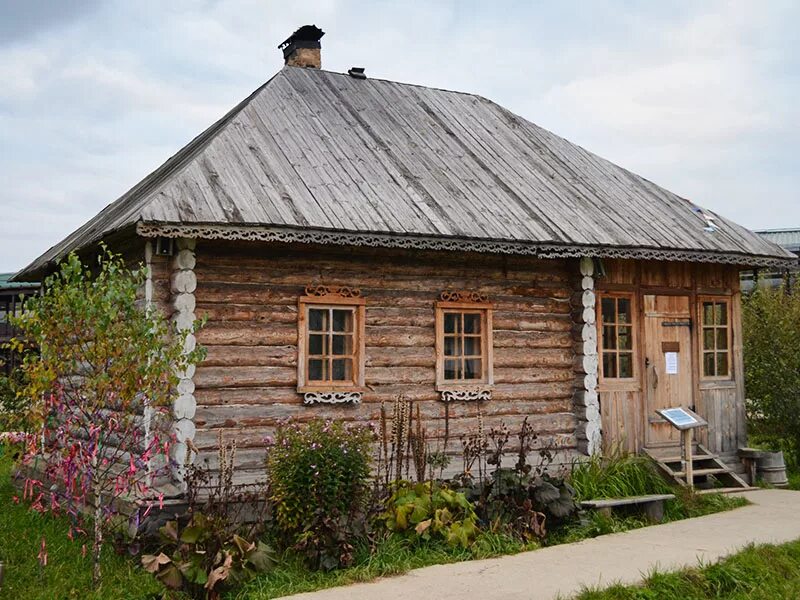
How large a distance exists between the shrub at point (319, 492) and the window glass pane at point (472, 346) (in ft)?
9.61

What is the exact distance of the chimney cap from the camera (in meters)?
14.1

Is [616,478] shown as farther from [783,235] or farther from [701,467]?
[783,235]

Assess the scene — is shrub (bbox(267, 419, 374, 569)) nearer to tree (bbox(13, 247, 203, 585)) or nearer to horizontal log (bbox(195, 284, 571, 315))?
tree (bbox(13, 247, 203, 585))

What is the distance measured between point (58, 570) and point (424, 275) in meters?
5.03

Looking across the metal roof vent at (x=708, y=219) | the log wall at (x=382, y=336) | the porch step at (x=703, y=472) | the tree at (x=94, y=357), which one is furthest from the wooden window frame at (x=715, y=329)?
the tree at (x=94, y=357)

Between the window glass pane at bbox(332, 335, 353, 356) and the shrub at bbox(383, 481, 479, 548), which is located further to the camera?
the window glass pane at bbox(332, 335, 353, 356)

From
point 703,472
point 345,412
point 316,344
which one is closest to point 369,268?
point 316,344

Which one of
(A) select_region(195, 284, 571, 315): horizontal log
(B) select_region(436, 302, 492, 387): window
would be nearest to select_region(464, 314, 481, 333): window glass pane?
(B) select_region(436, 302, 492, 387): window

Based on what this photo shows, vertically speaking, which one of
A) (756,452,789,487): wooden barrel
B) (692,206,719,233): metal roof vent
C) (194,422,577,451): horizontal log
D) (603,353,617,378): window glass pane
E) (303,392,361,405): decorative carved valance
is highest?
(692,206,719,233): metal roof vent

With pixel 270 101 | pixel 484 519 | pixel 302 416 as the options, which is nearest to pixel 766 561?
pixel 484 519

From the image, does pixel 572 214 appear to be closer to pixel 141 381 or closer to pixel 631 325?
pixel 631 325

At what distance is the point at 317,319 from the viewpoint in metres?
9.89

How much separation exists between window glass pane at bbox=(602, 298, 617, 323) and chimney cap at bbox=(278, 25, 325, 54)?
20.6 ft

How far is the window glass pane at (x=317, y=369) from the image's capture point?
984 cm
